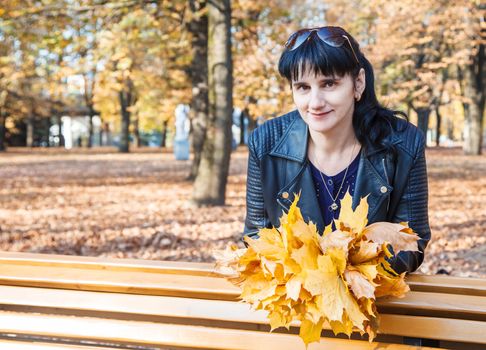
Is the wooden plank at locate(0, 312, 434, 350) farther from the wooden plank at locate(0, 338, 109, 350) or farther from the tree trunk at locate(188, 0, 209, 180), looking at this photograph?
the tree trunk at locate(188, 0, 209, 180)

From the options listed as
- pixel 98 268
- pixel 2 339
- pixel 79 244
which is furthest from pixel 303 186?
pixel 79 244

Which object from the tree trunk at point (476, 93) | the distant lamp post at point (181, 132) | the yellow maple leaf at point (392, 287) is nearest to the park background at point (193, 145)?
the distant lamp post at point (181, 132)

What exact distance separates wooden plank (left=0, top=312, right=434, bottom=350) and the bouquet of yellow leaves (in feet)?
0.65

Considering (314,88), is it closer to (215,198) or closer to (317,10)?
(215,198)

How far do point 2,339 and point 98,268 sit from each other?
43 cm

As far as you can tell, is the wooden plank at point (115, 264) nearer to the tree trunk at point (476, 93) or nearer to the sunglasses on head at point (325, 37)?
the sunglasses on head at point (325, 37)

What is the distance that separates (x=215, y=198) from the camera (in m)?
9.40

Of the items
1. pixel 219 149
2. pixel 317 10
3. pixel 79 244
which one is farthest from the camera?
pixel 317 10

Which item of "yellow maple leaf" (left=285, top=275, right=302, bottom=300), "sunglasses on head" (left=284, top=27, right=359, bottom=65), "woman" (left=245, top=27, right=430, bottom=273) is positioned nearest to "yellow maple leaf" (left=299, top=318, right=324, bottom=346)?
"yellow maple leaf" (left=285, top=275, right=302, bottom=300)

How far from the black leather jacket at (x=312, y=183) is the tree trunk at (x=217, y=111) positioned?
21.7 feet

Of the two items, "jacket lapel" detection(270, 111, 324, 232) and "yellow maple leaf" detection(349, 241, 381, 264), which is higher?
"jacket lapel" detection(270, 111, 324, 232)

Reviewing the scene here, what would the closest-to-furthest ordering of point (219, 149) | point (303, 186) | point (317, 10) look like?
point (303, 186)
point (219, 149)
point (317, 10)

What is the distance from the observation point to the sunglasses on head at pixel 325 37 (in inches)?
81.5

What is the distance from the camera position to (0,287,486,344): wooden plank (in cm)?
181
